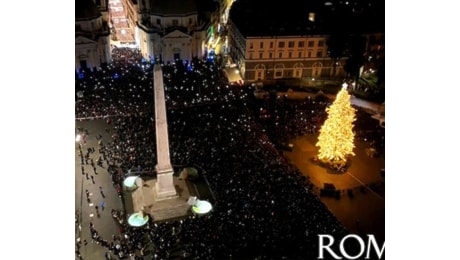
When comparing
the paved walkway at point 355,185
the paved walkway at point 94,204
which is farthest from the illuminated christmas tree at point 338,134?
the paved walkway at point 94,204

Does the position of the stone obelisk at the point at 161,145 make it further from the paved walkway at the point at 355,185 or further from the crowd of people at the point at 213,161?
the paved walkway at the point at 355,185

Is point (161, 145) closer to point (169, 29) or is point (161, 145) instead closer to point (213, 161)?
point (213, 161)

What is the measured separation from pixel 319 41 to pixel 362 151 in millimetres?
16089

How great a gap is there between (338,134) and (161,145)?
13.9m

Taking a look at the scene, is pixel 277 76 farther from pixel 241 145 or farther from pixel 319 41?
pixel 241 145

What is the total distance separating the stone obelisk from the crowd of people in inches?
107

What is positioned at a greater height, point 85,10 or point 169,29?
point 85,10

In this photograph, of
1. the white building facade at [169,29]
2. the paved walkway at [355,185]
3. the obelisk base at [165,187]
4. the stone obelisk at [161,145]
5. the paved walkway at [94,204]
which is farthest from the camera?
the white building facade at [169,29]

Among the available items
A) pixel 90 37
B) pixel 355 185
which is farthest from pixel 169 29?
pixel 355 185

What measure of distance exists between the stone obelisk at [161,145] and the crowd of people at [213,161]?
2714 mm

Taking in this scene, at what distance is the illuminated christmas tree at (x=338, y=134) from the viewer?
35688 millimetres

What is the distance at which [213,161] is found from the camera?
36500mm

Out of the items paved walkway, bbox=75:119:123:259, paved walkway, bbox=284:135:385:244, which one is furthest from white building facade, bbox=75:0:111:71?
paved walkway, bbox=284:135:385:244

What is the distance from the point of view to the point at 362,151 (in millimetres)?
40031
